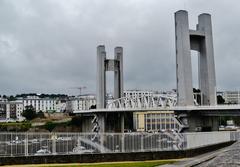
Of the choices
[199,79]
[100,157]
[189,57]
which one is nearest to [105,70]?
[199,79]

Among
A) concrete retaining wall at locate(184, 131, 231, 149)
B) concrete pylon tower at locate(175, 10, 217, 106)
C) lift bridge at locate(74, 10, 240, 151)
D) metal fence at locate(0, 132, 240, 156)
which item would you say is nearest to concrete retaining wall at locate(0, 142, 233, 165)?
metal fence at locate(0, 132, 240, 156)

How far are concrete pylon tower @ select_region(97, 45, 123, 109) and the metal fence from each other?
253ft

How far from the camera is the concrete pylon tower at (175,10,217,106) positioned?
5906cm

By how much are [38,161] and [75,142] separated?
8.25 ft

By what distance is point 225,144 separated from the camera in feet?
98.6

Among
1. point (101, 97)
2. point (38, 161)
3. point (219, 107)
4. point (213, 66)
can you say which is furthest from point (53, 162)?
point (101, 97)

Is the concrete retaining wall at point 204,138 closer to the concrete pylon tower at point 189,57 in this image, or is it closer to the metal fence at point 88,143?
the metal fence at point 88,143

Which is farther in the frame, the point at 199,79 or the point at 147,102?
the point at 147,102

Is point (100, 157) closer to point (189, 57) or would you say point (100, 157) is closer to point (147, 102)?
point (189, 57)

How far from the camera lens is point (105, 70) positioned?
343 feet

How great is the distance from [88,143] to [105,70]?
3262 inches

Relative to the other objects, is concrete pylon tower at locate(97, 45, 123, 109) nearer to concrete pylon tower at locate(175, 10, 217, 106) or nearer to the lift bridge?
the lift bridge

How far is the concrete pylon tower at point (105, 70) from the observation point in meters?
102

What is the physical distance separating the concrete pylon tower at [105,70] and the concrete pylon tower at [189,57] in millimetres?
40488
